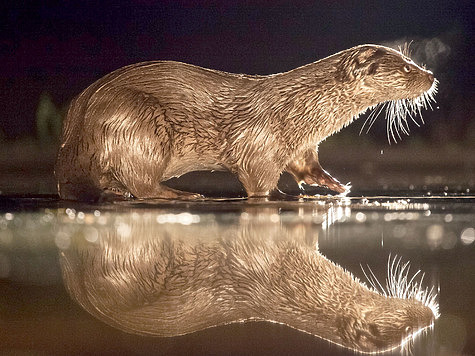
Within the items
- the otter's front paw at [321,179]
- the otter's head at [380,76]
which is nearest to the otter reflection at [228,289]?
the otter's head at [380,76]

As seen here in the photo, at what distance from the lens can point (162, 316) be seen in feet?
5.03

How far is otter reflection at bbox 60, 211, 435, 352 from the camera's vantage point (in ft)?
4.86

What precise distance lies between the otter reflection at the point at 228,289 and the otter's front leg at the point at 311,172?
2113 millimetres

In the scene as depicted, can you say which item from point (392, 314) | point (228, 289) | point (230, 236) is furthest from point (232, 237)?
point (392, 314)

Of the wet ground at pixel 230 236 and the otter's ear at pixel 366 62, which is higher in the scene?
the otter's ear at pixel 366 62

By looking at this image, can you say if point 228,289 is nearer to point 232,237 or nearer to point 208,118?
point 232,237

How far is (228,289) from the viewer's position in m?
1.72

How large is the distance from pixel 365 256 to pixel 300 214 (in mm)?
1163

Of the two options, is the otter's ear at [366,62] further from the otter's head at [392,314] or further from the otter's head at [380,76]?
the otter's head at [392,314]

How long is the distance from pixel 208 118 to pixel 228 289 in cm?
262

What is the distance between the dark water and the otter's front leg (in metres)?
0.39

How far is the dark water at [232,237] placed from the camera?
4.36 feet

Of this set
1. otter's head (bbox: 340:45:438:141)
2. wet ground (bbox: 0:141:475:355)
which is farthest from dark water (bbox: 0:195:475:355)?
otter's head (bbox: 340:45:438:141)

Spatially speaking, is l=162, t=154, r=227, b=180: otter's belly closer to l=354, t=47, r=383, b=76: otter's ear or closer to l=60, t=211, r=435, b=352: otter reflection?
l=354, t=47, r=383, b=76: otter's ear
